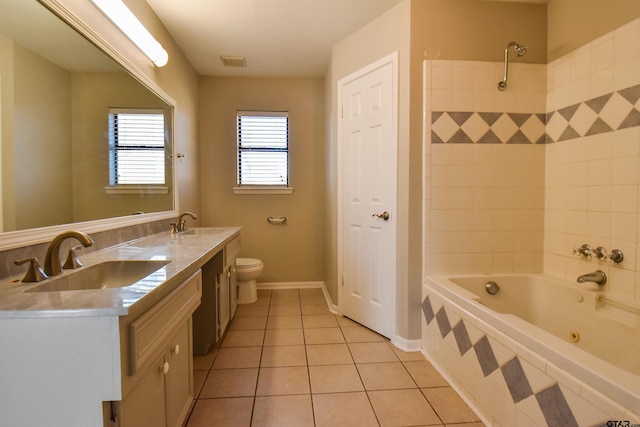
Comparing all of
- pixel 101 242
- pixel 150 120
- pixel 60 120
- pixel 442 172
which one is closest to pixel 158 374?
pixel 101 242

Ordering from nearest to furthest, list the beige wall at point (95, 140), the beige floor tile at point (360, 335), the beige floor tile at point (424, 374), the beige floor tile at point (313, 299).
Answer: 1. the beige wall at point (95, 140)
2. the beige floor tile at point (424, 374)
3. the beige floor tile at point (360, 335)
4. the beige floor tile at point (313, 299)

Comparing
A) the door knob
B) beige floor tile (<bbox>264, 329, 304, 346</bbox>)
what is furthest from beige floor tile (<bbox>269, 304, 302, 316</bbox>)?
the door knob

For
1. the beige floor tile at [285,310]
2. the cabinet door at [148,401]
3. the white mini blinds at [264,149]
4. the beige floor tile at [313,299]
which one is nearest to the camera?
the cabinet door at [148,401]

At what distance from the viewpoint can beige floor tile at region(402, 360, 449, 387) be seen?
1.65 meters

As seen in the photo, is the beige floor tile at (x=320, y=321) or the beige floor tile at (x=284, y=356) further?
the beige floor tile at (x=320, y=321)

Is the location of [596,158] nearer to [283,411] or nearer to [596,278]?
[596,278]

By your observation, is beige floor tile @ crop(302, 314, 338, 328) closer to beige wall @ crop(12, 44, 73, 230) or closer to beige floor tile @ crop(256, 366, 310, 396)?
beige floor tile @ crop(256, 366, 310, 396)

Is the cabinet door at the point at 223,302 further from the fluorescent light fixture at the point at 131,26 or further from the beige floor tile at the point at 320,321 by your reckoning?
the fluorescent light fixture at the point at 131,26

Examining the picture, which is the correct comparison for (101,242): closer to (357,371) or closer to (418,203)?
(357,371)

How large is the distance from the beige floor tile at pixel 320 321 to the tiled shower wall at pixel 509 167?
37.8 inches

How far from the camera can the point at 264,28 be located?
2.33 m

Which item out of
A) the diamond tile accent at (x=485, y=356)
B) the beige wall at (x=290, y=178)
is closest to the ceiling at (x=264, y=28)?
the beige wall at (x=290, y=178)

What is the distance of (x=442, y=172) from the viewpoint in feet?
6.43

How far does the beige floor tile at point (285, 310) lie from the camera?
262 centimetres
